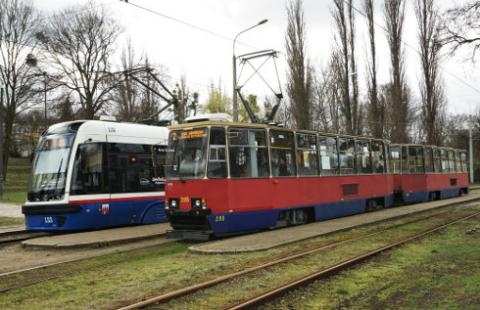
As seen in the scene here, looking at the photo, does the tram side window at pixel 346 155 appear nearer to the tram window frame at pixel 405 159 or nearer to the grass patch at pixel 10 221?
the tram window frame at pixel 405 159

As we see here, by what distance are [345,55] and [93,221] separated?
24.3 metres

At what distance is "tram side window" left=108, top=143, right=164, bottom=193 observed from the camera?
14.9 meters

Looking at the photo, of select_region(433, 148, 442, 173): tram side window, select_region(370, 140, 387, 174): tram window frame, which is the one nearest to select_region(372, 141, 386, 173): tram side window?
select_region(370, 140, 387, 174): tram window frame

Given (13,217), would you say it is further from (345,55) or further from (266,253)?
(345,55)

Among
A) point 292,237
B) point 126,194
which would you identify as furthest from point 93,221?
point 292,237

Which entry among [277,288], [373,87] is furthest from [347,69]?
[277,288]

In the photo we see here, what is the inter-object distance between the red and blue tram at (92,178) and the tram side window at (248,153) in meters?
3.92

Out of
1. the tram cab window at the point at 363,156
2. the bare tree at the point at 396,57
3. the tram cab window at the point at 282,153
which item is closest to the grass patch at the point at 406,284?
the tram cab window at the point at 282,153

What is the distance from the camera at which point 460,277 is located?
7.83 metres

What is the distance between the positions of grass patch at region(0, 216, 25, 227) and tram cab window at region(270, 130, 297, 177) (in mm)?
10170

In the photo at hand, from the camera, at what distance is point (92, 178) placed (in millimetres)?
14242

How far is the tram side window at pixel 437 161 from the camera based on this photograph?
26.9 m

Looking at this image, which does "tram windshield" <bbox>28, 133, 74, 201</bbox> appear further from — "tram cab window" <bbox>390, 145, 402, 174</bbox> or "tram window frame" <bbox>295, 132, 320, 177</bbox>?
"tram cab window" <bbox>390, 145, 402, 174</bbox>

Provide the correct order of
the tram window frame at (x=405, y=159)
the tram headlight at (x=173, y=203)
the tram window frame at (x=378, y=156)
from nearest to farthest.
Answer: the tram headlight at (x=173, y=203)
the tram window frame at (x=378, y=156)
the tram window frame at (x=405, y=159)
